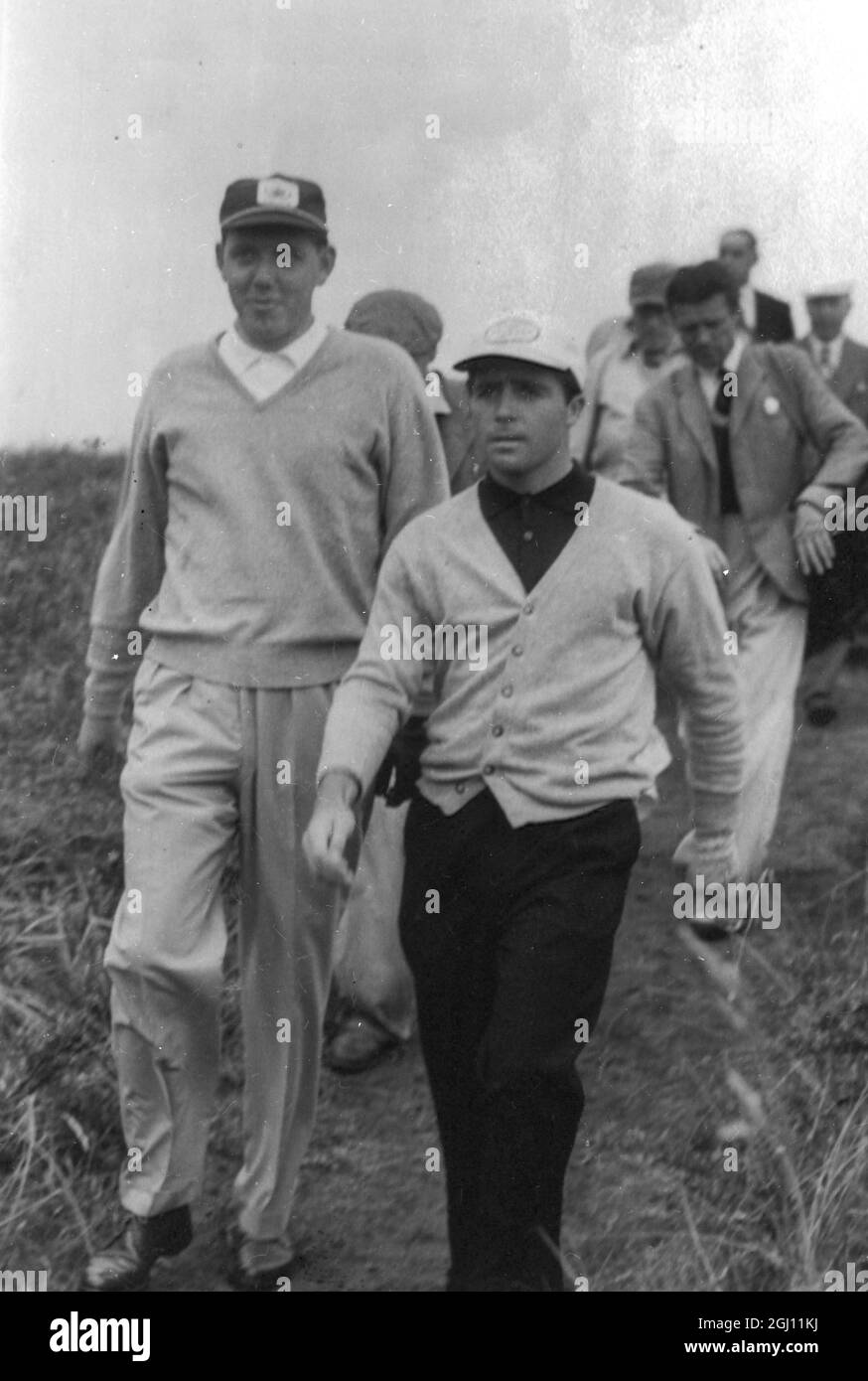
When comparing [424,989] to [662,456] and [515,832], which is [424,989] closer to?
[515,832]

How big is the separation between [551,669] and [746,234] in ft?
3.68

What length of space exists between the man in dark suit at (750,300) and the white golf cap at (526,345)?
0.44m

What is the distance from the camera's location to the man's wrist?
325 cm

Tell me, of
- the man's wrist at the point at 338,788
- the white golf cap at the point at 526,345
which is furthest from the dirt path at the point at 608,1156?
the white golf cap at the point at 526,345

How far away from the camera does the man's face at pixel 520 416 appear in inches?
133

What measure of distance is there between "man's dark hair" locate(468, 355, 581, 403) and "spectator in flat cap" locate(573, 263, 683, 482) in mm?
146

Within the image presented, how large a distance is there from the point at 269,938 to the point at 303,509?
94cm

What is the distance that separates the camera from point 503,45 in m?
3.65

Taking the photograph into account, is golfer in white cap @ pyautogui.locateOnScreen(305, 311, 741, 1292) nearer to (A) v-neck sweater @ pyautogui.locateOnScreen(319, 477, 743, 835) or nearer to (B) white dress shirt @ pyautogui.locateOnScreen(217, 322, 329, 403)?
(A) v-neck sweater @ pyautogui.locateOnScreen(319, 477, 743, 835)

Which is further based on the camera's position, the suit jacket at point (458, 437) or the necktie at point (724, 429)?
the necktie at point (724, 429)

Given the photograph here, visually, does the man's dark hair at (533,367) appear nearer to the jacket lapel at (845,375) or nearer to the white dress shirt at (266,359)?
the white dress shirt at (266,359)

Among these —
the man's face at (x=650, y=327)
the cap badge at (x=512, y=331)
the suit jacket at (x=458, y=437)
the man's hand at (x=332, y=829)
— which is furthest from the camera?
the man's face at (x=650, y=327)
